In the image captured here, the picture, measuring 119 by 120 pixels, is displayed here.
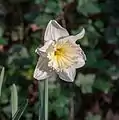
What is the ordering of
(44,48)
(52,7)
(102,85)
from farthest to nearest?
(102,85) → (52,7) → (44,48)

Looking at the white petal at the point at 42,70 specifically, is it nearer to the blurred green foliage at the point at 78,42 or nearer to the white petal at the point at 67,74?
the white petal at the point at 67,74

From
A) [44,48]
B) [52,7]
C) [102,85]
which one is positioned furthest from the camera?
[102,85]

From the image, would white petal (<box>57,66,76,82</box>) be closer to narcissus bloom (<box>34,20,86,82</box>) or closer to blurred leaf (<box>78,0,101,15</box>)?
narcissus bloom (<box>34,20,86,82</box>)

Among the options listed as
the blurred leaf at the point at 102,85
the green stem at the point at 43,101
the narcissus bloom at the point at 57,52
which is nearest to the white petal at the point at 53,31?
the narcissus bloom at the point at 57,52

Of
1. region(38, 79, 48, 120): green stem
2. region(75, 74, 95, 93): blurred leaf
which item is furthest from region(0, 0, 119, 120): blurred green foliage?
region(38, 79, 48, 120): green stem

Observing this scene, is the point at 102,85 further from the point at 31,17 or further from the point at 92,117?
the point at 31,17

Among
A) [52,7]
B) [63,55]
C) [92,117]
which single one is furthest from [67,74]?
[92,117]

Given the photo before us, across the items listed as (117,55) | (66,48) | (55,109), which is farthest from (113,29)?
(66,48)
